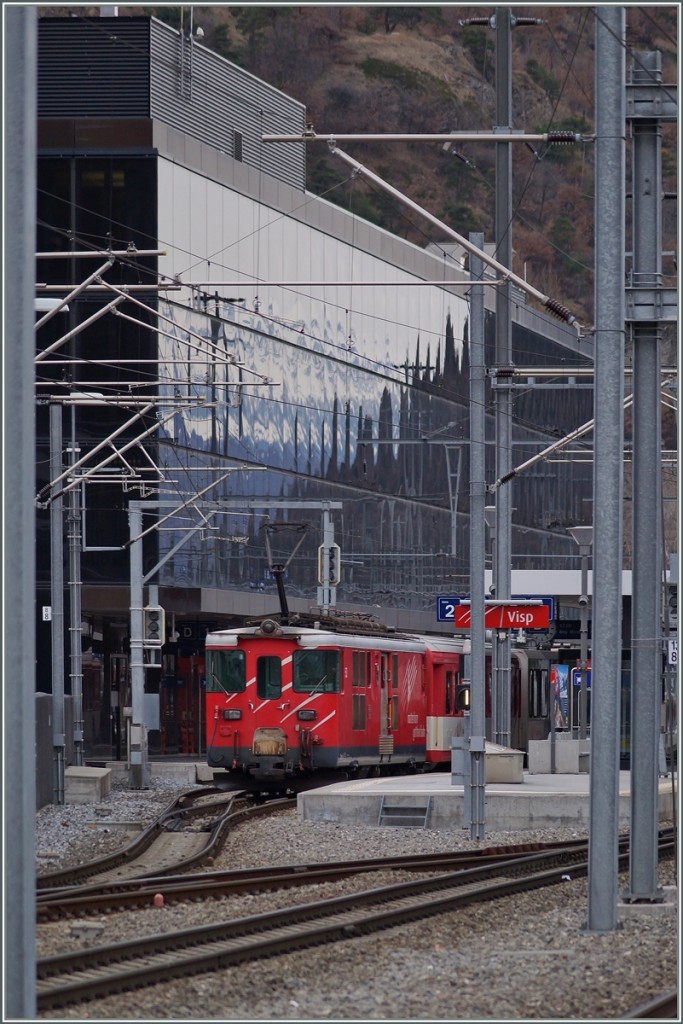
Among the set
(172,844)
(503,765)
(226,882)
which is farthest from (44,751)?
(226,882)

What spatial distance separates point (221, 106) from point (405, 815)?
31.2 m

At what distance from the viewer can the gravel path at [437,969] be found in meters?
10.5

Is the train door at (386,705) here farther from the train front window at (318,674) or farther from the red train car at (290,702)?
the train front window at (318,674)

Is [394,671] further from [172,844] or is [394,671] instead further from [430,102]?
[430,102]

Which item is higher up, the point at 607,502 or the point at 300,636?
the point at 607,502

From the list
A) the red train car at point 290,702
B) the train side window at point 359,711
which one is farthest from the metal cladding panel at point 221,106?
the train side window at point 359,711

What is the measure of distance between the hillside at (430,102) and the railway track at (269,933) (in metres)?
75.1

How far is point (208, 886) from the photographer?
1616 cm

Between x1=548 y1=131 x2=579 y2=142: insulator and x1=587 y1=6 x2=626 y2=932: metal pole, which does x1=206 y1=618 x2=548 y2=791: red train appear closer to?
x1=548 y1=131 x2=579 y2=142: insulator

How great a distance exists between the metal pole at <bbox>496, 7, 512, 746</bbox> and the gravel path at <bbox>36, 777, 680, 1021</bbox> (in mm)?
10424

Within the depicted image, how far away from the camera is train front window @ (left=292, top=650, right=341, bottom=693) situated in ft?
96.6

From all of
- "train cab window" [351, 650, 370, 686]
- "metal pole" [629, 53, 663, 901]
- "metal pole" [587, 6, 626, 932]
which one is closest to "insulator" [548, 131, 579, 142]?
"metal pole" [629, 53, 663, 901]

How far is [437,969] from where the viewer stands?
12055mm

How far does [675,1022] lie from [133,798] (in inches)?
945
